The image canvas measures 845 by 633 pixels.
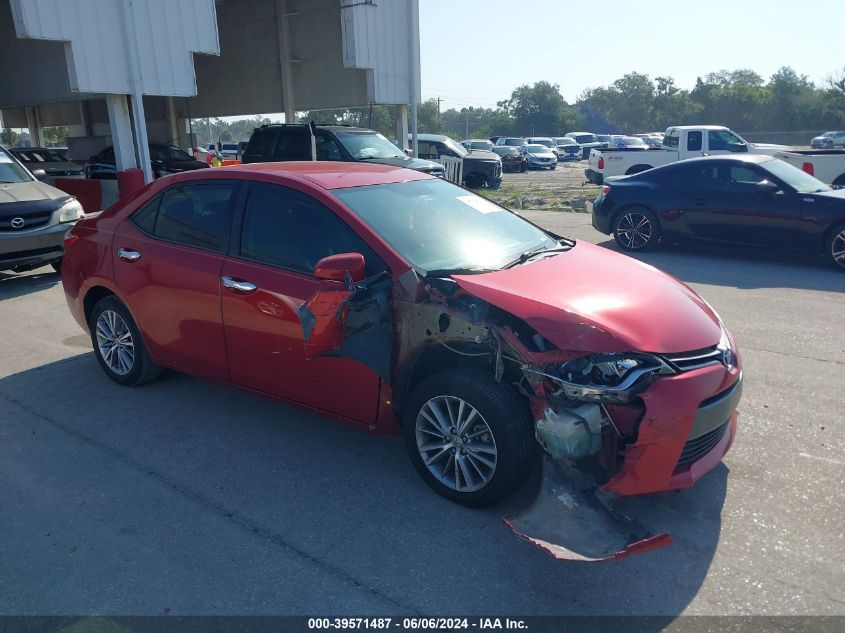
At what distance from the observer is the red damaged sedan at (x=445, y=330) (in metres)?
Result: 3.05

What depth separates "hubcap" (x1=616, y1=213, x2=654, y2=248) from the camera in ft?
33.6

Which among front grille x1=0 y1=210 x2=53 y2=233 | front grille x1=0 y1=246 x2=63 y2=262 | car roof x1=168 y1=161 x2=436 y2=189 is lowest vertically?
front grille x1=0 y1=246 x2=63 y2=262

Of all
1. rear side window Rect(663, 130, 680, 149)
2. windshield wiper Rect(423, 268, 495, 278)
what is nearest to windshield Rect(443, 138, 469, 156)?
rear side window Rect(663, 130, 680, 149)

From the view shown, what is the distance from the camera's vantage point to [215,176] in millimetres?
4539

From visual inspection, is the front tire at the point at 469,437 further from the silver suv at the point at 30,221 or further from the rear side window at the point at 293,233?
the silver suv at the point at 30,221

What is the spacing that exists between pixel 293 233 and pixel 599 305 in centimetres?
185

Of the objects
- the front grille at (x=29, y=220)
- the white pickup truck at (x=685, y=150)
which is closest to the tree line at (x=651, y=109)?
the white pickup truck at (x=685, y=150)

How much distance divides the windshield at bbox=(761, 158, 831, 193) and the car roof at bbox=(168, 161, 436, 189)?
664 cm

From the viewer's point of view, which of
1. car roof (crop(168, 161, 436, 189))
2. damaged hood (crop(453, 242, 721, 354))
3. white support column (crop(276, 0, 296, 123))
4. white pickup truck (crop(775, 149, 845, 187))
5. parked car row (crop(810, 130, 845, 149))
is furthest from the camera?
parked car row (crop(810, 130, 845, 149))

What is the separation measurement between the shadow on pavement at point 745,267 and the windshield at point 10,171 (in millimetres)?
8995

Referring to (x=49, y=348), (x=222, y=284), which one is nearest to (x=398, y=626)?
(x=222, y=284)

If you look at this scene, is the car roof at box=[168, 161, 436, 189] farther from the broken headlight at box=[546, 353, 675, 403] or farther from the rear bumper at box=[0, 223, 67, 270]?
the rear bumper at box=[0, 223, 67, 270]

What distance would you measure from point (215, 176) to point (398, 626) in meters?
3.15

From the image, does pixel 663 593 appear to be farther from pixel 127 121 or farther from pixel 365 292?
pixel 127 121
